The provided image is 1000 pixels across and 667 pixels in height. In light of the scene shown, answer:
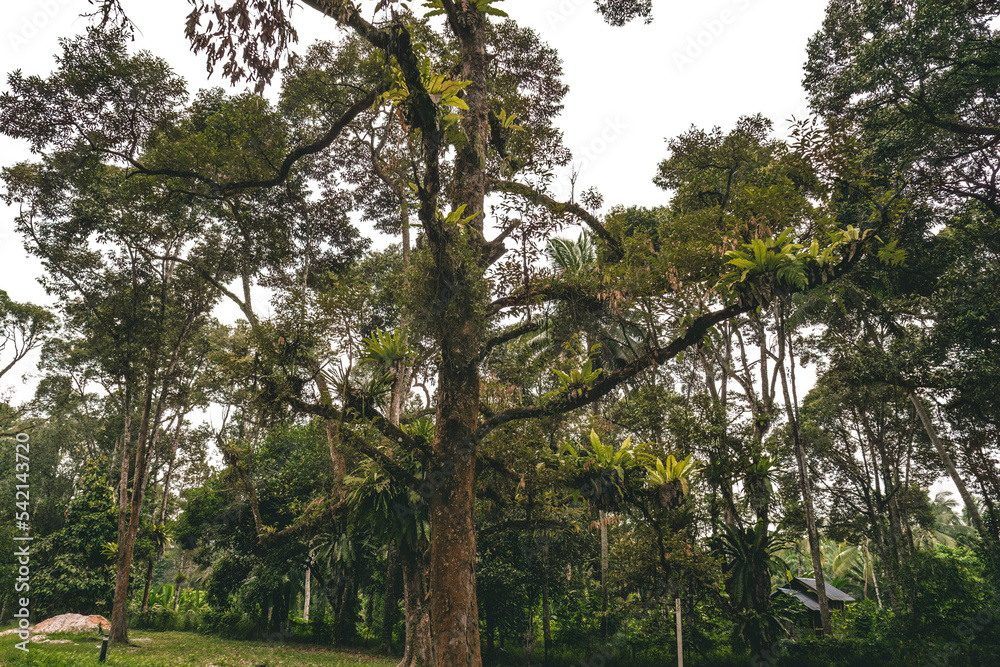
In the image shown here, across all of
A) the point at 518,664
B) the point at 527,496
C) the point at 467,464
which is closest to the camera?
the point at 467,464

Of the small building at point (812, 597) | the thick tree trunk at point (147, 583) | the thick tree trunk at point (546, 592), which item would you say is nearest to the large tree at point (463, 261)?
the thick tree trunk at point (546, 592)

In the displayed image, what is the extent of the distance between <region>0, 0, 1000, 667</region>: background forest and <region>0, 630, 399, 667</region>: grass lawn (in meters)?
1.33

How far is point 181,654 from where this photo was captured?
10.6 meters

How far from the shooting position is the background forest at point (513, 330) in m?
5.43

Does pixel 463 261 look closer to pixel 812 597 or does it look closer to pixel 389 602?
pixel 389 602

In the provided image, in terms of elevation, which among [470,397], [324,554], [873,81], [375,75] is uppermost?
[375,75]

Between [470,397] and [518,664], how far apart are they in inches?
390

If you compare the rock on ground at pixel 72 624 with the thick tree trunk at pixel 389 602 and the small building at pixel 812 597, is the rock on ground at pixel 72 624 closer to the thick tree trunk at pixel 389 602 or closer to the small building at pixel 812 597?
the thick tree trunk at pixel 389 602

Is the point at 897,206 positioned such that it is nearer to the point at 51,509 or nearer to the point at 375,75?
the point at 375,75

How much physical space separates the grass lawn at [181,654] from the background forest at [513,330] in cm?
133

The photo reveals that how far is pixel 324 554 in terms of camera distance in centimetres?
1285

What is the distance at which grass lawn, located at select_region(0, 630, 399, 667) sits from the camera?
24.3 feet

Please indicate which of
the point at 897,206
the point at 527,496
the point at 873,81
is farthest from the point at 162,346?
the point at 873,81

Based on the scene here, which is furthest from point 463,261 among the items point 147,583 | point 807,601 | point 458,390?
point 147,583
